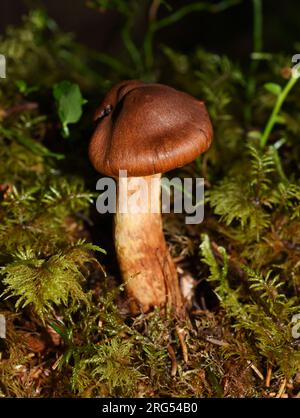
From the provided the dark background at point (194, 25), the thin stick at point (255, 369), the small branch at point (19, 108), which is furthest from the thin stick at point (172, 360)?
the dark background at point (194, 25)

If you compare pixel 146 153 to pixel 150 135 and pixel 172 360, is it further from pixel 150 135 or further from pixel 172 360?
pixel 172 360

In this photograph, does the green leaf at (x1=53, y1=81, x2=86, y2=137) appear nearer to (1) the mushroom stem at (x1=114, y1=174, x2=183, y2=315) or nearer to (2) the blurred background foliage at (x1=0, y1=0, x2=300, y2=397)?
(2) the blurred background foliage at (x1=0, y1=0, x2=300, y2=397)

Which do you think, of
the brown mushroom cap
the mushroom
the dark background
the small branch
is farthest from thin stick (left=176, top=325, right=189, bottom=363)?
the dark background

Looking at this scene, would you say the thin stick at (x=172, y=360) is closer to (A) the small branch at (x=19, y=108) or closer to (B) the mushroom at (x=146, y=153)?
(B) the mushroom at (x=146, y=153)

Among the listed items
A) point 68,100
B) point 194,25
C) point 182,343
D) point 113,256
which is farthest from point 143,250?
point 194,25

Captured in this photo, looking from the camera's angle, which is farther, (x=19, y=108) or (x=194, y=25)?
(x=194, y=25)
